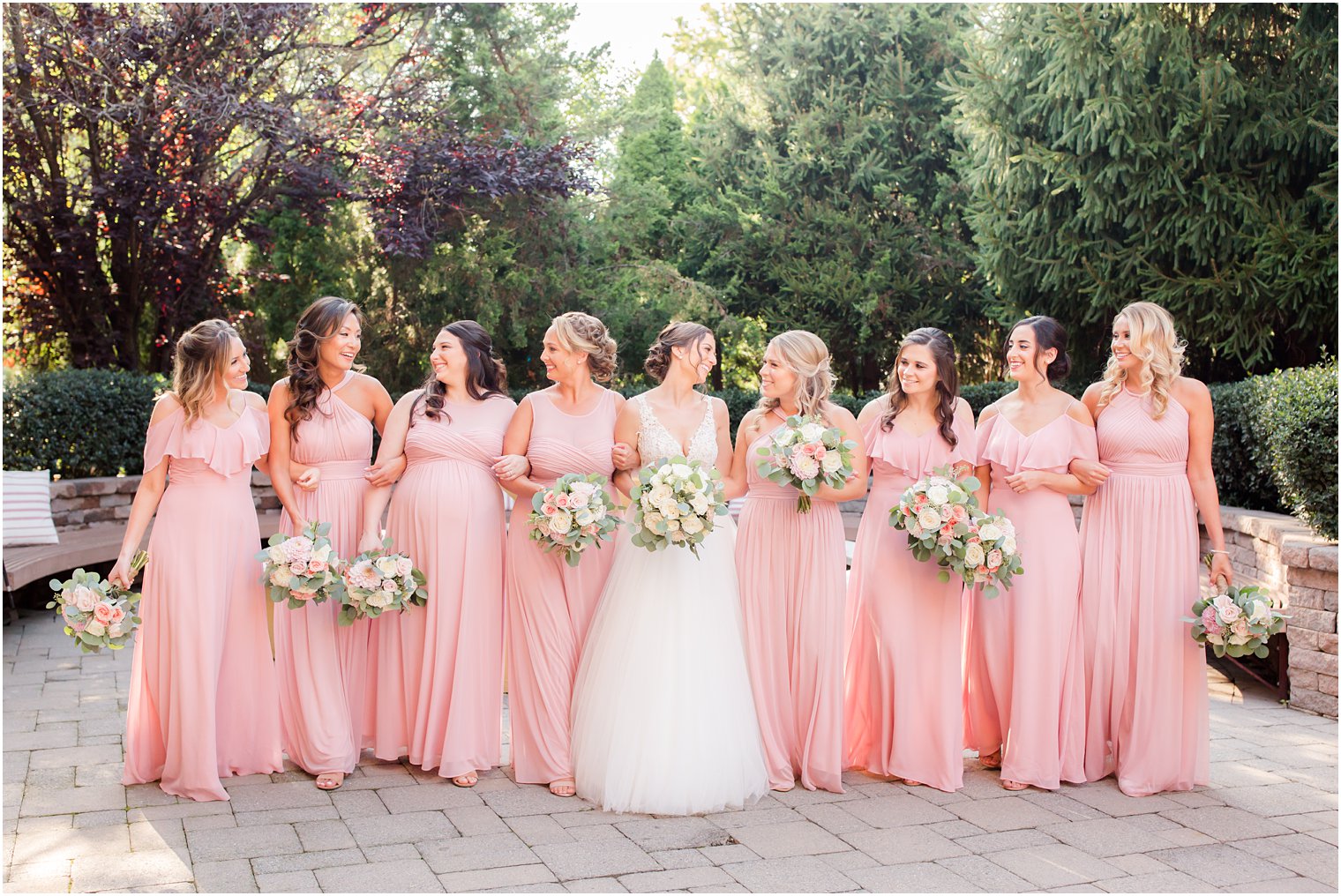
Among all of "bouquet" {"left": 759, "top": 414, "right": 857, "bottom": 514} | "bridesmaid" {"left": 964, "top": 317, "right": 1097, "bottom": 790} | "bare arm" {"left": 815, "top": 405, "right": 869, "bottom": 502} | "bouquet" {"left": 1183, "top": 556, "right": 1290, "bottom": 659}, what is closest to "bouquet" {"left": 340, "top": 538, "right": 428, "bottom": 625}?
"bouquet" {"left": 759, "top": 414, "right": 857, "bottom": 514}

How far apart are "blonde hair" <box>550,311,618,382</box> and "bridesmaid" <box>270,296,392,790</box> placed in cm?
88

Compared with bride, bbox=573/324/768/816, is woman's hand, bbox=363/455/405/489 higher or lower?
higher

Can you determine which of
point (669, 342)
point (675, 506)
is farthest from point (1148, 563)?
point (669, 342)

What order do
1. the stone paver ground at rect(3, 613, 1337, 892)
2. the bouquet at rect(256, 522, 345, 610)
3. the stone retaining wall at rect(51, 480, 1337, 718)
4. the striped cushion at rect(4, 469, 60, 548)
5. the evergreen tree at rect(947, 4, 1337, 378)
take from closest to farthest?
the stone paver ground at rect(3, 613, 1337, 892) < the bouquet at rect(256, 522, 345, 610) < the stone retaining wall at rect(51, 480, 1337, 718) < the striped cushion at rect(4, 469, 60, 548) < the evergreen tree at rect(947, 4, 1337, 378)

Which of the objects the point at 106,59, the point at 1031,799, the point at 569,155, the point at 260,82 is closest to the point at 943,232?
the point at 569,155

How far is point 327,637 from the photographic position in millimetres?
5211

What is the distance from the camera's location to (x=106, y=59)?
1119 centimetres

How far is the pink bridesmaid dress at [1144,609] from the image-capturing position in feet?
16.8

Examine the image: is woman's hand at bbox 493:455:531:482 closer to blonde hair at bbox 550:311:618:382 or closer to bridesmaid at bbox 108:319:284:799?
blonde hair at bbox 550:311:618:382

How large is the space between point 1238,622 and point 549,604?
298cm

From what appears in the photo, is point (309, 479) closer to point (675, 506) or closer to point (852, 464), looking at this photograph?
point (675, 506)

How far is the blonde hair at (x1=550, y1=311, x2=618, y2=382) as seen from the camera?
16.8ft

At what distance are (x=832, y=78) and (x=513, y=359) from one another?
19.7ft

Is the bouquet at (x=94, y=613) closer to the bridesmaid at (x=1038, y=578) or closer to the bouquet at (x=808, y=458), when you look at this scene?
the bouquet at (x=808, y=458)
